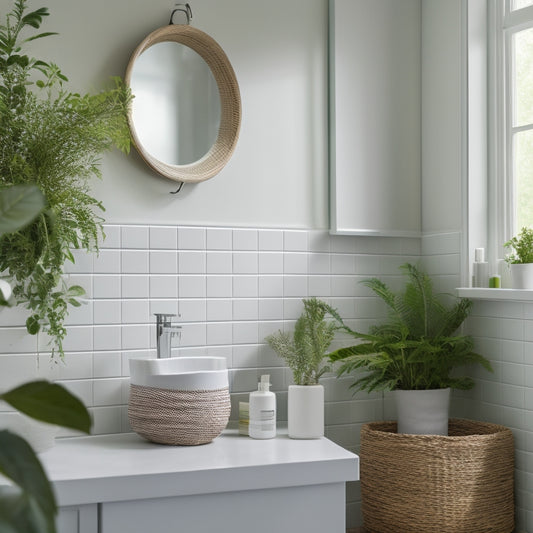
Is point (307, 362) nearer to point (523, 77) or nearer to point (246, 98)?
point (246, 98)

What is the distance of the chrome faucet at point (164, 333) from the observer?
7.34ft

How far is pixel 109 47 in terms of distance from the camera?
2291mm

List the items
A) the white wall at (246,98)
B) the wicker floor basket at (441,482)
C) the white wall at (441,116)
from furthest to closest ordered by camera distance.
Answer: the white wall at (441,116) → the white wall at (246,98) → the wicker floor basket at (441,482)

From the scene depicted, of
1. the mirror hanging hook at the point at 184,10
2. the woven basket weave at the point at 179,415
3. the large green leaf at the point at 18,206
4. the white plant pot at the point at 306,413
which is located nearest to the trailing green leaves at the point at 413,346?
the white plant pot at the point at 306,413

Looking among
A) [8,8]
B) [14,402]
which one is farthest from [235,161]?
[14,402]

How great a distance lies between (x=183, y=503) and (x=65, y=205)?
2.92ft

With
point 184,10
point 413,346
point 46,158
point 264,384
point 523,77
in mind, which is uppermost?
point 184,10

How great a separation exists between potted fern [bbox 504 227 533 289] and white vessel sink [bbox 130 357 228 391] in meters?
0.98

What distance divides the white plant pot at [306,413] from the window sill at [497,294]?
2.07 ft

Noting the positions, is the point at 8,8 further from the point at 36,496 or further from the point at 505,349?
the point at 36,496

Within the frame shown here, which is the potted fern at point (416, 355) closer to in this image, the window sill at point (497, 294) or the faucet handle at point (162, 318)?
the window sill at point (497, 294)

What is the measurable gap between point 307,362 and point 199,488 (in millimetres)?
643

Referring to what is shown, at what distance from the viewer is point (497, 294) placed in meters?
2.34

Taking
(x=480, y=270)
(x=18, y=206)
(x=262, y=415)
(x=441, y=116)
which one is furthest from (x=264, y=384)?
(x=18, y=206)
